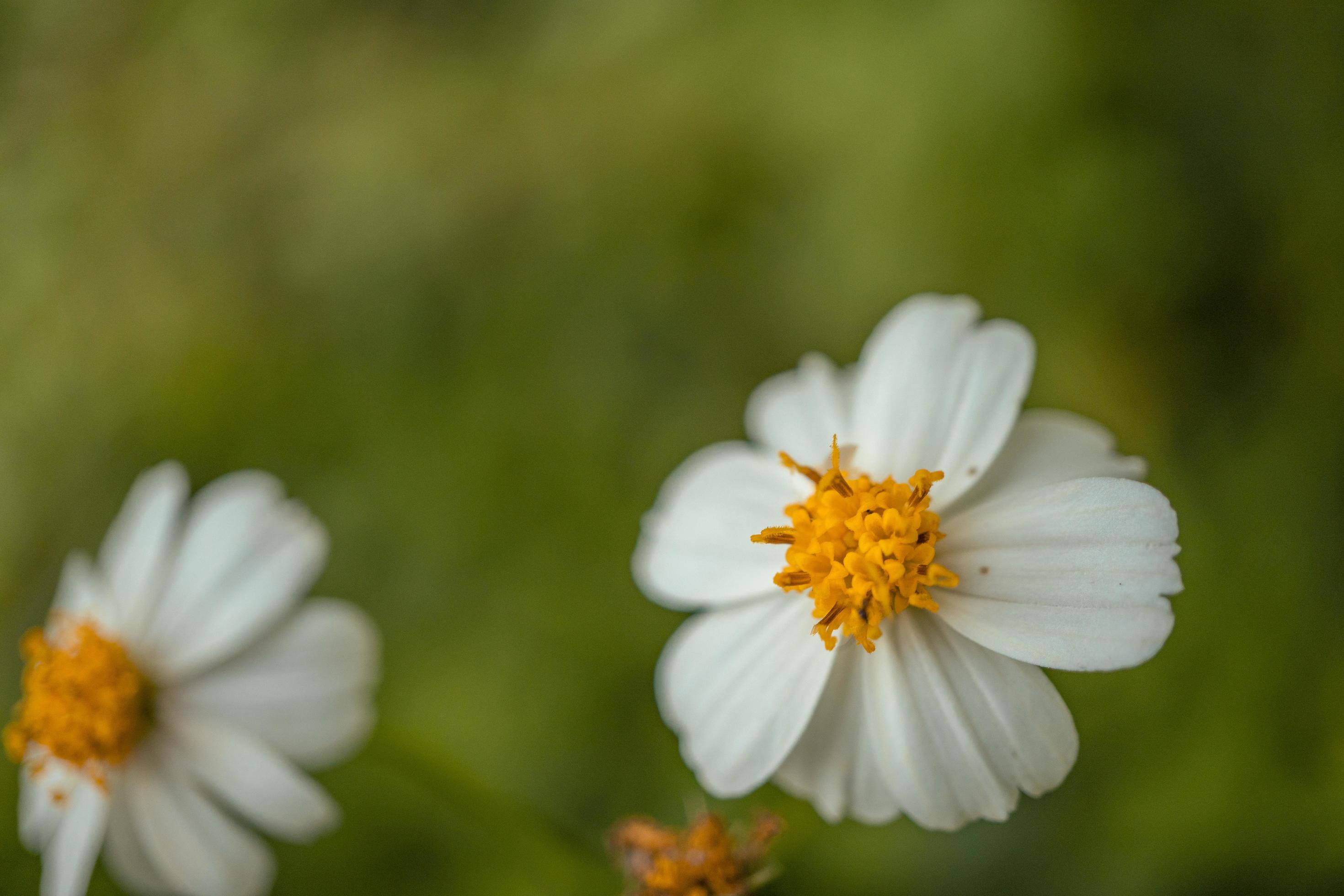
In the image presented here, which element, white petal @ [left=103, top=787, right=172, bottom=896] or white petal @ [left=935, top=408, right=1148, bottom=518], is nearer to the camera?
white petal @ [left=935, top=408, right=1148, bottom=518]

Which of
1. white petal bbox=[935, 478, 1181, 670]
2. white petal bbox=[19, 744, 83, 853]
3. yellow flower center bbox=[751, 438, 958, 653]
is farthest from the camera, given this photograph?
white petal bbox=[19, 744, 83, 853]

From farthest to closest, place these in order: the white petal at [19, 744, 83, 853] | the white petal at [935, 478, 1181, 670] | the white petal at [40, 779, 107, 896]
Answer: the white petal at [19, 744, 83, 853]
the white petal at [40, 779, 107, 896]
the white petal at [935, 478, 1181, 670]

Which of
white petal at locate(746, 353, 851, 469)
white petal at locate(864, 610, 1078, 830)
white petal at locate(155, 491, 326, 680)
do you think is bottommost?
white petal at locate(864, 610, 1078, 830)

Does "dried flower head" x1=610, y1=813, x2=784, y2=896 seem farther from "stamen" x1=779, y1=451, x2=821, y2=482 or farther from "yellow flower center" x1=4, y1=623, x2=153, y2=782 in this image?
"yellow flower center" x1=4, y1=623, x2=153, y2=782

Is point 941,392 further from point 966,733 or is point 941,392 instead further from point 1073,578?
point 966,733

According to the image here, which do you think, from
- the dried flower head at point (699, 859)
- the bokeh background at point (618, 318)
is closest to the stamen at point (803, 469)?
the dried flower head at point (699, 859)

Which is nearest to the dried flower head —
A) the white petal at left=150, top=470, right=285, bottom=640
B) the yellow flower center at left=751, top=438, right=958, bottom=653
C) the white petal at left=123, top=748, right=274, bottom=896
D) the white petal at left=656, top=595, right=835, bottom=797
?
the white petal at left=656, top=595, right=835, bottom=797

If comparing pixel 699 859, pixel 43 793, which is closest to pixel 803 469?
pixel 699 859
